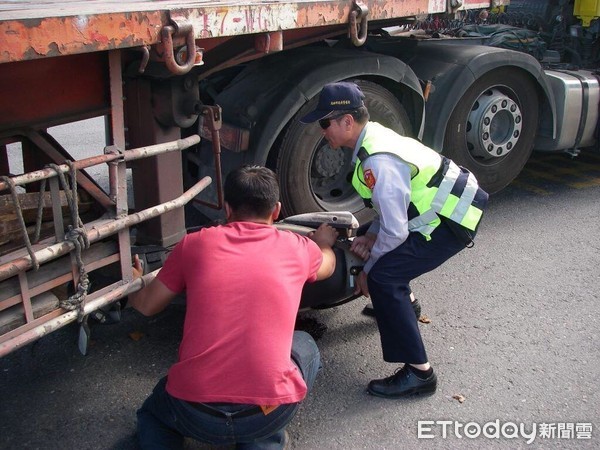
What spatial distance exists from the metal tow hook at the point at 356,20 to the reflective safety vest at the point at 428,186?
0.75 metres

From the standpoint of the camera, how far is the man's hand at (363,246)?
3.34 meters

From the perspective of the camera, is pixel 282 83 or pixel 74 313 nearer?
pixel 74 313

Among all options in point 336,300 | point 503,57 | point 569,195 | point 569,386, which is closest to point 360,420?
point 336,300

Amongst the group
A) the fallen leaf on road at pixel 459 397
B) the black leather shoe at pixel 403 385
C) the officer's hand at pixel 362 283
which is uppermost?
the officer's hand at pixel 362 283

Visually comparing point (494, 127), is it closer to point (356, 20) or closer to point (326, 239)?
point (356, 20)

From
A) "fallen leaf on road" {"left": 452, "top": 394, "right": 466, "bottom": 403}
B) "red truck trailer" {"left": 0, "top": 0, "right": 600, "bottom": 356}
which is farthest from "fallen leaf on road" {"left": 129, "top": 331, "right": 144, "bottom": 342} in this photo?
"fallen leaf on road" {"left": 452, "top": 394, "right": 466, "bottom": 403}

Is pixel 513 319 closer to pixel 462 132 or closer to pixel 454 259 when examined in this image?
pixel 454 259

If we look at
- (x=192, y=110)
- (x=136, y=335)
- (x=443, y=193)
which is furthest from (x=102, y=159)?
(x=443, y=193)

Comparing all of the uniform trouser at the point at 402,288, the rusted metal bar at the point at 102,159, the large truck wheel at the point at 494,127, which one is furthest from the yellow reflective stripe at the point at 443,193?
the large truck wheel at the point at 494,127

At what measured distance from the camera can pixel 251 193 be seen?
2672mm

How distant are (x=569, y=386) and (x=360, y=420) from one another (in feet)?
3.34

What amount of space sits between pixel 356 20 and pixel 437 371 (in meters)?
1.83

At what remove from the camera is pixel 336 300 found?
11.7 feet

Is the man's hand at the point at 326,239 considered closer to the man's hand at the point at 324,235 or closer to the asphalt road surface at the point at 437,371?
the man's hand at the point at 324,235
